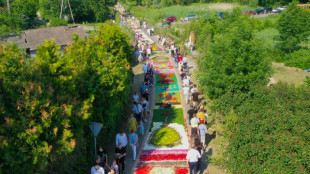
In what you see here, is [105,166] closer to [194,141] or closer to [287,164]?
[194,141]

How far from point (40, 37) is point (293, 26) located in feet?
111

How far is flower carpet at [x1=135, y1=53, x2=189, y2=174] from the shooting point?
1371 cm

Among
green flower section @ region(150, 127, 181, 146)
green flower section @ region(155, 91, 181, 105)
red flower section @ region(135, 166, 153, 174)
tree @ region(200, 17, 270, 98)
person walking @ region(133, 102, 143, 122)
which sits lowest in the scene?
red flower section @ region(135, 166, 153, 174)

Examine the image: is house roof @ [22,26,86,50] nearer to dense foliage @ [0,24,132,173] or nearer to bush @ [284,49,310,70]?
bush @ [284,49,310,70]

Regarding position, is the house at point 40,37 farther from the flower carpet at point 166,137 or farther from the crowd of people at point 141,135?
the crowd of people at point 141,135

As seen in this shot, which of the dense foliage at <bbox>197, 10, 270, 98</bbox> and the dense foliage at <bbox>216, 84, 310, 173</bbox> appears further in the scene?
the dense foliage at <bbox>197, 10, 270, 98</bbox>

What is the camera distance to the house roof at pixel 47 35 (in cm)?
3903

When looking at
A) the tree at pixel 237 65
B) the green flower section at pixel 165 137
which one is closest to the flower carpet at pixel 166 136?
the green flower section at pixel 165 137

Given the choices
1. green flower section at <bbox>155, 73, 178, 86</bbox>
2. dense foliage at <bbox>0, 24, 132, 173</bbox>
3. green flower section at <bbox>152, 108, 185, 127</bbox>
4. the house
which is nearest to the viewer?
dense foliage at <bbox>0, 24, 132, 173</bbox>

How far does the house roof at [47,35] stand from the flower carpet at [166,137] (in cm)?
2096

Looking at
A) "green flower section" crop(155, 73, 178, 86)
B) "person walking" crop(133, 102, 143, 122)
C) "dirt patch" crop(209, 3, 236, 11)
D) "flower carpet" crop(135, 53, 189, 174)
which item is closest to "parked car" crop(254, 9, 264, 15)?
"dirt patch" crop(209, 3, 236, 11)

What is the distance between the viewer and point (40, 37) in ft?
132

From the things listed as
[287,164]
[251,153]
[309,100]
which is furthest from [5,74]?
[309,100]

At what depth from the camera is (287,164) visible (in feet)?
33.2
